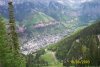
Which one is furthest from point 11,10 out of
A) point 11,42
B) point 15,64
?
point 15,64

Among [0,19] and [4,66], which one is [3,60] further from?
[0,19]

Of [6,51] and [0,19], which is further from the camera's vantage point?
[0,19]

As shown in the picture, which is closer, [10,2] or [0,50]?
[0,50]

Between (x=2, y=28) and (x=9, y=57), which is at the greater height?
(x=2, y=28)

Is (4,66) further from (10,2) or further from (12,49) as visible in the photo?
(10,2)

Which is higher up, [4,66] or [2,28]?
[2,28]

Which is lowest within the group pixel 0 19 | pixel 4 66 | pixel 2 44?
pixel 4 66

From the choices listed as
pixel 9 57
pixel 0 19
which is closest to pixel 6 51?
pixel 9 57
